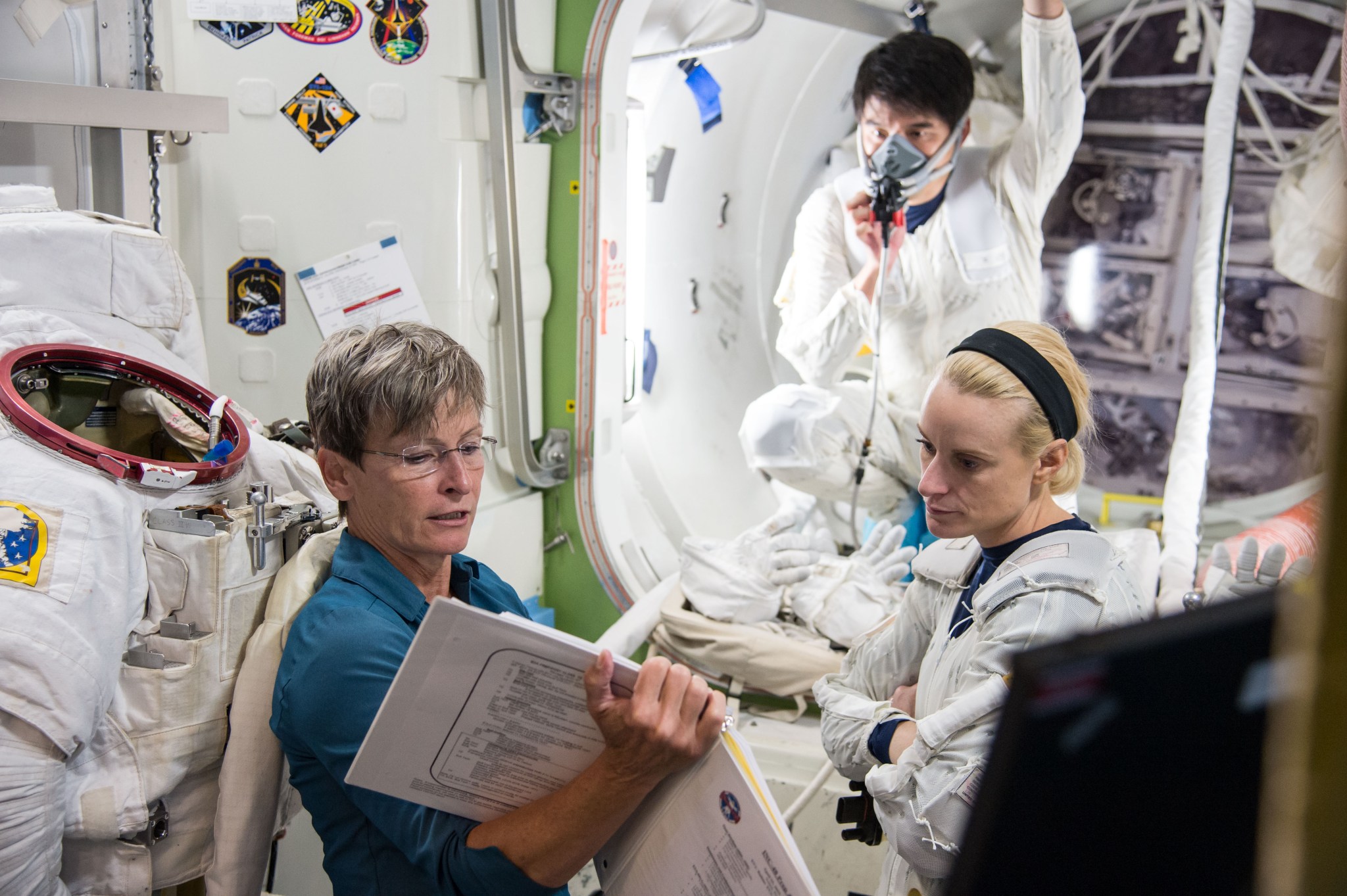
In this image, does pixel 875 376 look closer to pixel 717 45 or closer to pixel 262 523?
pixel 717 45

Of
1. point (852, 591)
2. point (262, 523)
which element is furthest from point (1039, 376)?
point (852, 591)

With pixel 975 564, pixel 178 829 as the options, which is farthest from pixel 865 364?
pixel 178 829

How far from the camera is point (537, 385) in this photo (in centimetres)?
331

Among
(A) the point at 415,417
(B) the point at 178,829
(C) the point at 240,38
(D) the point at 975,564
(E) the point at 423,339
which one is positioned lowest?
(B) the point at 178,829

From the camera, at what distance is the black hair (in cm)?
328

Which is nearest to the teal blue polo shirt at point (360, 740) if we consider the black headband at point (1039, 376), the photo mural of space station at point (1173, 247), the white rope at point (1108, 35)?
the black headband at point (1039, 376)

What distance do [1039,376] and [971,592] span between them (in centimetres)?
35

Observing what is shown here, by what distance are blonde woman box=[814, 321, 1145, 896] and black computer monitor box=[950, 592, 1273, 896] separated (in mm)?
1048

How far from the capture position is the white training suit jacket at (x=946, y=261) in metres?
3.23

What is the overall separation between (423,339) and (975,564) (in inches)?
36.8

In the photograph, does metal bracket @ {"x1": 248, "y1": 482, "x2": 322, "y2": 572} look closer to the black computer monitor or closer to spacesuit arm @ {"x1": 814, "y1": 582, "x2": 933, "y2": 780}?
spacesuit arm @ {"x1": 814, "y1": 582, "x2": 933, "y2": 780}

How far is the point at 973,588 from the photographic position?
5.35 ft

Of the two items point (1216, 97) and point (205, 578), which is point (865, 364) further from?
point (205, 578)

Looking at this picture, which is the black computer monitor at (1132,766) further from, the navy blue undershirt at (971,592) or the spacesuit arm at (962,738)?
the navy blue undershirt at (971,592)
